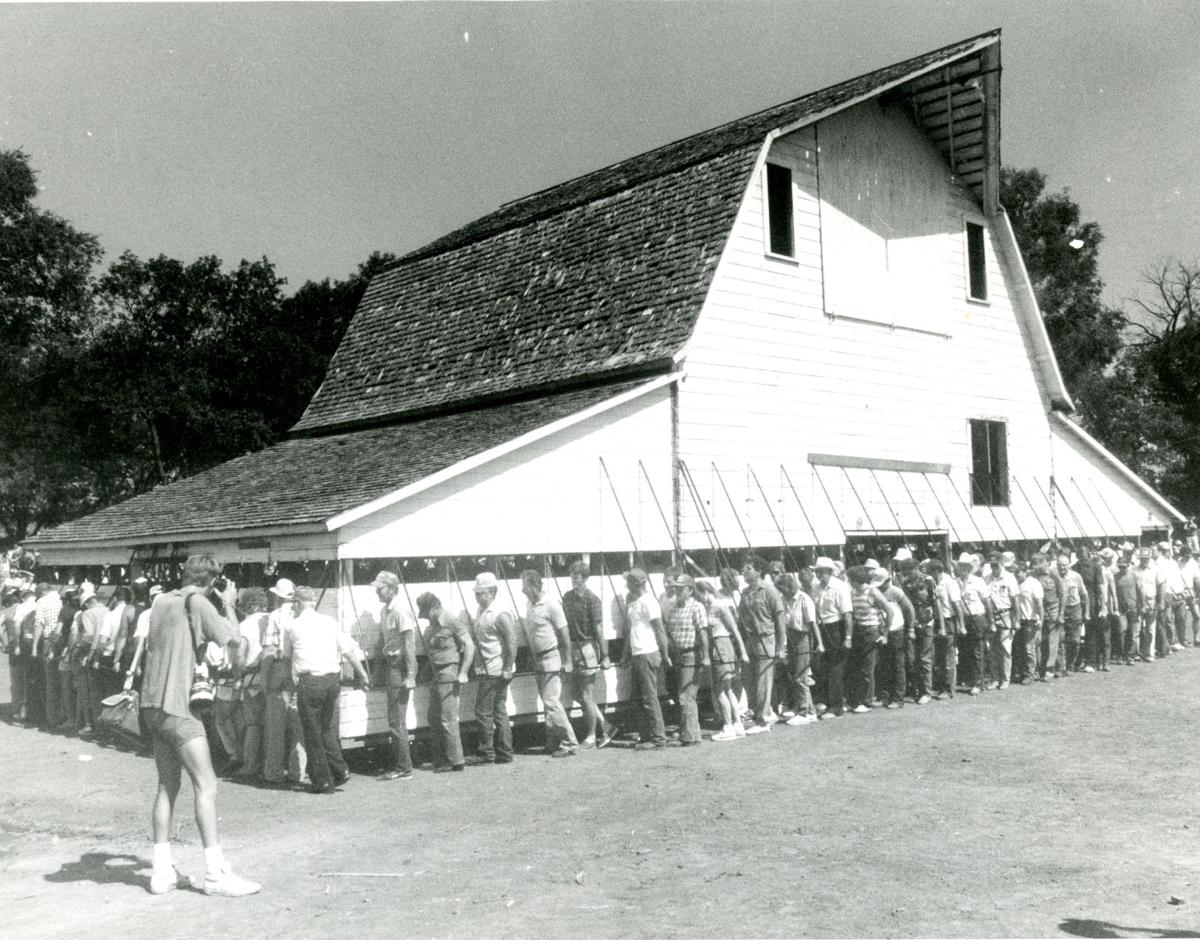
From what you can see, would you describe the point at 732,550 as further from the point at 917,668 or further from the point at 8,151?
the point at 8,151

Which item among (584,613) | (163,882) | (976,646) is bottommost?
(163,882)

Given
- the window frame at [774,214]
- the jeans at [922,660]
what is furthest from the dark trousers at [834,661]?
the window frame at [774,214]

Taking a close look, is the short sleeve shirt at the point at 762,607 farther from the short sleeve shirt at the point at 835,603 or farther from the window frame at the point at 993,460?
the window frame at the point at 993,460

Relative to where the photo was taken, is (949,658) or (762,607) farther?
(949,658)

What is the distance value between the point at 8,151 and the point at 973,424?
31374mm

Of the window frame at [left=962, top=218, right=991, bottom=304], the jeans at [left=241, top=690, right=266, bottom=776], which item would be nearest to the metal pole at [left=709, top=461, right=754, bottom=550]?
the jeans at [left=241, top=690, right=266, bottom=776]

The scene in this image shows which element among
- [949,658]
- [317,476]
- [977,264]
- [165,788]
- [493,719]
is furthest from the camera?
[977,264]

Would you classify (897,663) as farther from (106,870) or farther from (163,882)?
(163,882)

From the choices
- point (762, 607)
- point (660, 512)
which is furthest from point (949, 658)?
point (660, 512)

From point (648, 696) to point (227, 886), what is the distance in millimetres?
6541

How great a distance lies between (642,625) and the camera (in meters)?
13.1

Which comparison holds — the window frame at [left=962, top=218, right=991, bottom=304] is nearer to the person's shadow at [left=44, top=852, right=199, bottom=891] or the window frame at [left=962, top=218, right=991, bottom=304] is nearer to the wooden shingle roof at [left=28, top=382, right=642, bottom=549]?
the wooden shingle roof at [left=28, top=382, right=642, bottom=549]

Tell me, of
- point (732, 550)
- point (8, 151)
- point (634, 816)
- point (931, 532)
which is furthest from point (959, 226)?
point (8, 151)

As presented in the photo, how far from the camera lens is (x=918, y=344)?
65.2 feet
